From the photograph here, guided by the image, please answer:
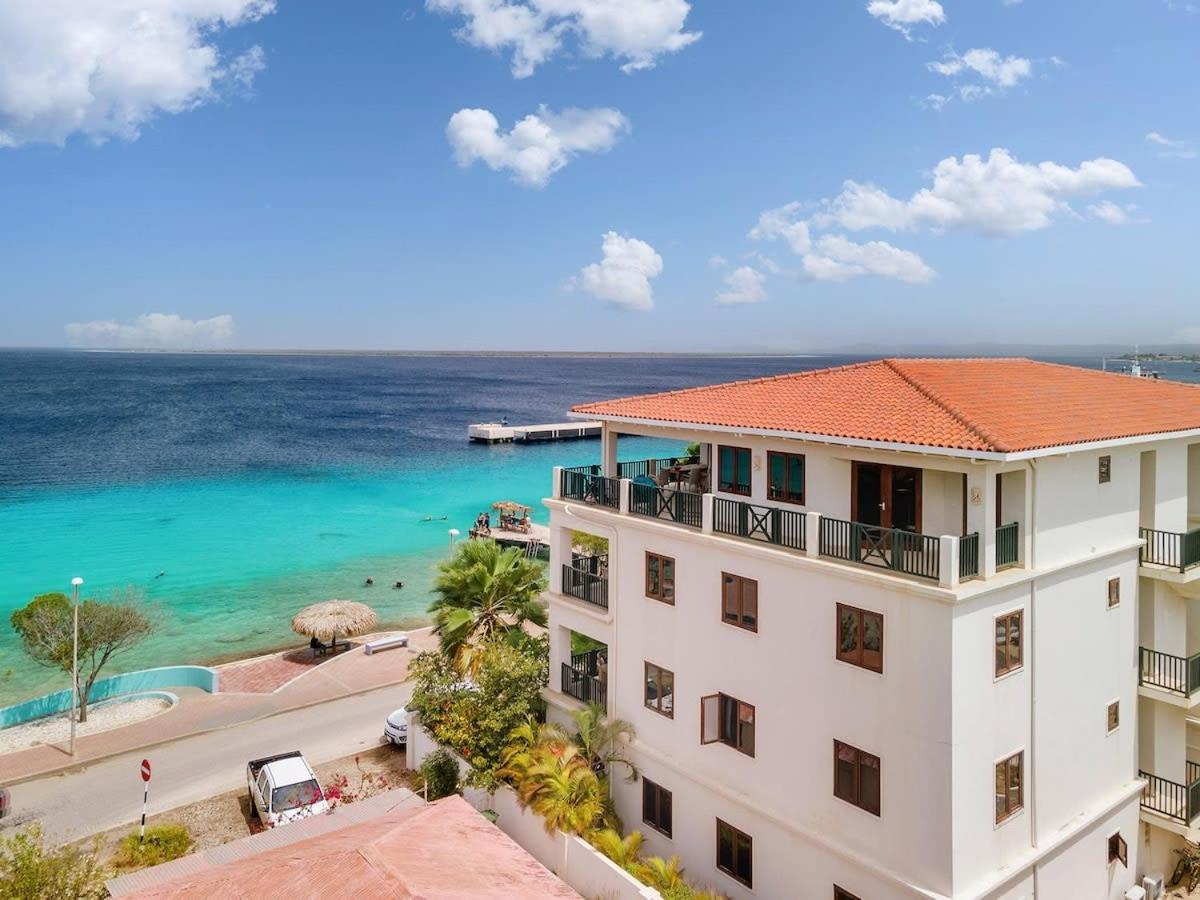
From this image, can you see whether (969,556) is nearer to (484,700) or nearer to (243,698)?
(484,700)

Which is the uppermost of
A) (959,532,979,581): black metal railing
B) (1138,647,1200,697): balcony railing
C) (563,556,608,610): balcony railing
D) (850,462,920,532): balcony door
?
(850,462,920,532): balcony door

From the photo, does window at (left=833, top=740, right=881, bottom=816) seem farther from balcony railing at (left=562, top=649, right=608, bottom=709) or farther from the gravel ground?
the gravel ground

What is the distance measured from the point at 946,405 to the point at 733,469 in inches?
190

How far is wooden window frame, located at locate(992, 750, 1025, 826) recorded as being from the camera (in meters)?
13.7

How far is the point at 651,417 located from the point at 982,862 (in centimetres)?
1066

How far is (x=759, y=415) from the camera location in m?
17.2

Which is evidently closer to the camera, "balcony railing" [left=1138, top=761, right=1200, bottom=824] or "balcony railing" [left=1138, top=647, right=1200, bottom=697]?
"balcony railing" [left=1138, top=647, right=1200, bottom=697]

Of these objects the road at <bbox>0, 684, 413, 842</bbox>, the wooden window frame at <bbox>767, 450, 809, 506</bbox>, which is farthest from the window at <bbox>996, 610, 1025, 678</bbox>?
the road at <bbox>0, 684, 413, 842</bbox>

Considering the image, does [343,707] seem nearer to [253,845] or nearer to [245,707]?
[245,707]

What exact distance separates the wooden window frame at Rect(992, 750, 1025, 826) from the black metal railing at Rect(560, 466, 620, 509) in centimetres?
935

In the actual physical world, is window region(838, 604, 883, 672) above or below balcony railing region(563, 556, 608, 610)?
above

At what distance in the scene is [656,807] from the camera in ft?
59.2

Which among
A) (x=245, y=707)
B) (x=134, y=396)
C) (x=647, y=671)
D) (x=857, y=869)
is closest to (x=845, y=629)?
(x=857, y=869)

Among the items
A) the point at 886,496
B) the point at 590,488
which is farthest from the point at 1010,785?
the point at 590,488
